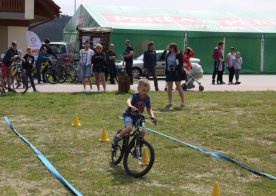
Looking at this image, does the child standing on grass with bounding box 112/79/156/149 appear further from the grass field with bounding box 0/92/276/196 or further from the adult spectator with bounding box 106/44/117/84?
the adult spectator with bounding box 106/44/117/84

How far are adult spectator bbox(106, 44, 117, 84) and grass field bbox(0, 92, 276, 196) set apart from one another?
266 inches

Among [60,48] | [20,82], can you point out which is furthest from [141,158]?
[60,48]

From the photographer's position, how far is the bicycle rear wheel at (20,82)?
680 inches

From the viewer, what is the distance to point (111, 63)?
2206 cm

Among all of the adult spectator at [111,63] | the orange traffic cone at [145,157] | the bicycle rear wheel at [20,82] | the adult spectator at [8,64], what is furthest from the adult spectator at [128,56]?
the orange traffic cone at [145,157]

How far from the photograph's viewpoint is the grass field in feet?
20.6

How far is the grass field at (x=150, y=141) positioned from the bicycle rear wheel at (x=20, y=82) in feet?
6.33

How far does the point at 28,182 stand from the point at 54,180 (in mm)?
310

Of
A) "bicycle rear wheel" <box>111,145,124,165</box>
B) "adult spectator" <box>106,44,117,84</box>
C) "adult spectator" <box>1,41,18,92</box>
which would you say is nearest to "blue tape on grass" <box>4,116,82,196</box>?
"bicycle rear wheel" <box>111,145,124,165</box>

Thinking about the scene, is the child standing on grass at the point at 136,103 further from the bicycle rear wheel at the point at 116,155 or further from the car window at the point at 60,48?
the car window at the point at 60,48

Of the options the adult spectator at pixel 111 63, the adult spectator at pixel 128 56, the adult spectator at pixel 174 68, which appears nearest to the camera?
the adult spectator at pixel 174 68

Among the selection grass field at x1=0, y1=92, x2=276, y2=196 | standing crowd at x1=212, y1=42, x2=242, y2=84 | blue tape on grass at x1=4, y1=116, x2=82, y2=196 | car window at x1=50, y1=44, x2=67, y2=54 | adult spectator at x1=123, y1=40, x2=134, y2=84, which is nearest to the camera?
blue tape on grass at x1=4, y1=116, x2=82, y2=196

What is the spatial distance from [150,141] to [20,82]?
1036 centimetres

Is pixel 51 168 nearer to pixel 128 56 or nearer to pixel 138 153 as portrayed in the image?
pixel 138 153
